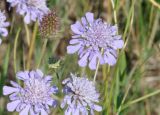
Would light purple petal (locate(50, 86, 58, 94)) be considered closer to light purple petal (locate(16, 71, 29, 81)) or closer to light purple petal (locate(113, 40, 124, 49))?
light purple petal (locate(16, 71, 29, 81))

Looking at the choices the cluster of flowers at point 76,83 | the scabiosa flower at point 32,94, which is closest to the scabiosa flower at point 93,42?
the cluster of flowers at point 76,83

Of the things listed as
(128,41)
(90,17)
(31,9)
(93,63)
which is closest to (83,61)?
(93,63)

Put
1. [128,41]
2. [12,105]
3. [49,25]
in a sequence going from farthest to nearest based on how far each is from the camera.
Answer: [128,41], [49,25], [12,105]

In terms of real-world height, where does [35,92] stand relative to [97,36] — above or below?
below

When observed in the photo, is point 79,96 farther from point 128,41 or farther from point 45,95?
point 128,41

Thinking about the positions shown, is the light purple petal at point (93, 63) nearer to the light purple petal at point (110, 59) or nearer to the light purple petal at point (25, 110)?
the light purple petal at point (110, 59)

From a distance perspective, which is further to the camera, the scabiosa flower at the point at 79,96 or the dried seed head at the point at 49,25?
the dried seed head at the point at 49,25

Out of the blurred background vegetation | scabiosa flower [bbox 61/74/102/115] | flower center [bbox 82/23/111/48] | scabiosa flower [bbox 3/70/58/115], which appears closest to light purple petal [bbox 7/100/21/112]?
scabiosa flower [bbox 3/70/58/115]
